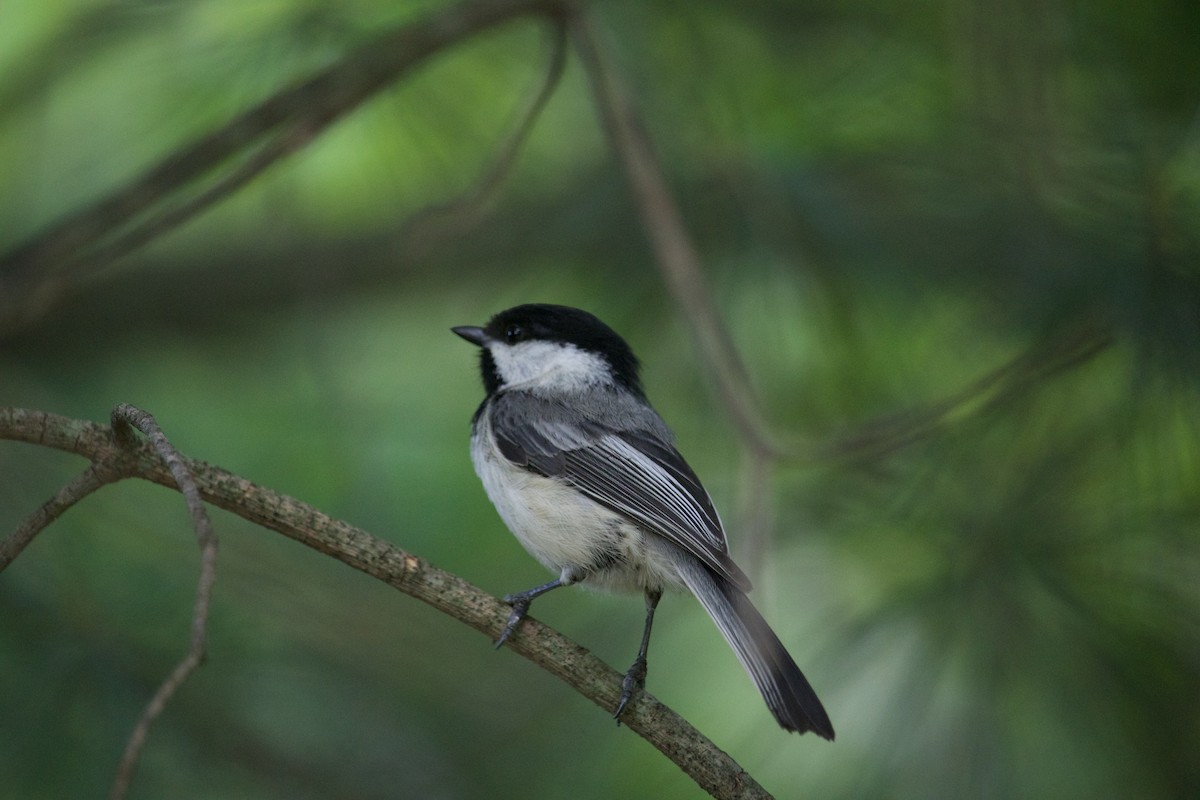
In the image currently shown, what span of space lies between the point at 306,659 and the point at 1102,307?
54.8 inches

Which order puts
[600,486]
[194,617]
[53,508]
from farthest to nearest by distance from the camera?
[600,486] → [53,508] → [194,617]

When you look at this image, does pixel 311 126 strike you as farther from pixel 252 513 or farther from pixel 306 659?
pixel 252 513

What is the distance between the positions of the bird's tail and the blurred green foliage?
82 mm

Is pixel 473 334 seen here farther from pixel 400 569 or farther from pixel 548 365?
pixel 400 569

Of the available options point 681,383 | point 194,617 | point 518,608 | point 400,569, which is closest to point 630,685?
point 518,608

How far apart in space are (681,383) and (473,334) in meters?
0.45

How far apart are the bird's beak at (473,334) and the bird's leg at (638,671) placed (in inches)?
25.7

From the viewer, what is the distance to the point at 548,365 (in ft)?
6.90

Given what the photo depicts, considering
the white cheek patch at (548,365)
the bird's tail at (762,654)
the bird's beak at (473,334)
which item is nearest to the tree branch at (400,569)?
the bird's tail at (762,654)

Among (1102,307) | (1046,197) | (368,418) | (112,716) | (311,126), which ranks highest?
(1046,197)

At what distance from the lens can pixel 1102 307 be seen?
174cm

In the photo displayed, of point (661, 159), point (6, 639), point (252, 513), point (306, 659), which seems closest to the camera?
point (252, 513)

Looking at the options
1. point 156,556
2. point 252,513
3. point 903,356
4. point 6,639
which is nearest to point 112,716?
point 6,639

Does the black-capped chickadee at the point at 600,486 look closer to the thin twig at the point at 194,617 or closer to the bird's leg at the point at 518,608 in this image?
the bird's leg at the point at 518,608
